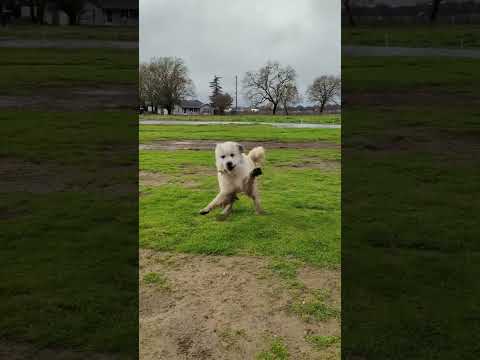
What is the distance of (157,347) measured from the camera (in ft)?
11.1

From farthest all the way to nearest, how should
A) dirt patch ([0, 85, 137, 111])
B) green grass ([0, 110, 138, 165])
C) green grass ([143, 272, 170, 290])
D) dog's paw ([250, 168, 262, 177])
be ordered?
dirt patch ([0, 85, 137, 111]), green grass ([0, 110, 138, 165]), dog's paw ([250, 168, 262, 177]), green grass ([143, 272, 170, 290])

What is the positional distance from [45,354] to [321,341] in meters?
1.88

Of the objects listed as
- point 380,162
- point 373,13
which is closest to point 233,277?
point 380,162

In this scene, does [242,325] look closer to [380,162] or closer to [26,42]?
[380,162]

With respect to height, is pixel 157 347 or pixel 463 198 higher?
pixel 463 198

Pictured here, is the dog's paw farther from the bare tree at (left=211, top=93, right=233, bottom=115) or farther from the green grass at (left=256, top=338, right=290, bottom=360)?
the green grass at (left=256, top=338, right=290, bottom=360)

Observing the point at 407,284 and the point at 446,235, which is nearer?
the point at 407,284

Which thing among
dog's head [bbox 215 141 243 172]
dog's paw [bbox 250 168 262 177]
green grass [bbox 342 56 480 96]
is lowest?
dog's paw [bbox 250 168 262 177]

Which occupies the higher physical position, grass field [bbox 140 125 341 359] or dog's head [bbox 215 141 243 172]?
dog's head [bbox 215 141 243 172]

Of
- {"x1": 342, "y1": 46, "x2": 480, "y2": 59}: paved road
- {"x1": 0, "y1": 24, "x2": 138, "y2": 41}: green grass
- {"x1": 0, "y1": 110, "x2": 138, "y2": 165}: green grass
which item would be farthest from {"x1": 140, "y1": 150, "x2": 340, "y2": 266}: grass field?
{"x1": 0, "y1": 24, "x2": 138, "y2": 41}: green grass

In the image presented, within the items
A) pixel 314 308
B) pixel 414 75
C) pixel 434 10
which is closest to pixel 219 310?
pixel 314 308

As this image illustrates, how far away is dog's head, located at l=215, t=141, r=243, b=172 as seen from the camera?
3.84m

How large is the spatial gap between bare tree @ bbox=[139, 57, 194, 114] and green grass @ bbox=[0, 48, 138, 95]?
25.8ft

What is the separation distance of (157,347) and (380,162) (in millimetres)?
5050
